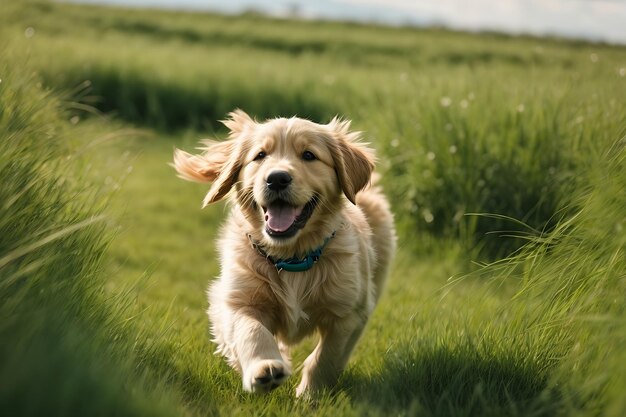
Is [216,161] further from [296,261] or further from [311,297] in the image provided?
[311,297]

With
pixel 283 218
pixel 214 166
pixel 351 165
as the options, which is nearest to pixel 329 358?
pixel 283 218

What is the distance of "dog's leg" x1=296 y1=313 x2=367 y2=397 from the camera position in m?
3.35

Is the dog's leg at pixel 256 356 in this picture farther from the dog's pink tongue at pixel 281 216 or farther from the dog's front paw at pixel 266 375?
the dog's pink tongue at pixel 281 216

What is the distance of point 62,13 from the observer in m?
26.7

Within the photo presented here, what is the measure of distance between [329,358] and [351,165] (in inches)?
42.8

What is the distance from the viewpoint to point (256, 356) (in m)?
2.99

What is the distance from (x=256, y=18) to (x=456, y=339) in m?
34.1

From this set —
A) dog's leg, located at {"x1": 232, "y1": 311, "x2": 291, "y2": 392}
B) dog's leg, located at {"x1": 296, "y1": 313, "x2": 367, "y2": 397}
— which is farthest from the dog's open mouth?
dog's leg, located at {"x1": 296, "y1": 313, "x2": 367, "y2": 397}

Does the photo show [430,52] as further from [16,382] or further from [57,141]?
[16,382]

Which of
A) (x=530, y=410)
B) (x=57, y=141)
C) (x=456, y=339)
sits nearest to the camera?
(x=530, y=410)

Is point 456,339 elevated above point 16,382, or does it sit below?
below

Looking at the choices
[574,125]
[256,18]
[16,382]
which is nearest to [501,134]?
[574,125]

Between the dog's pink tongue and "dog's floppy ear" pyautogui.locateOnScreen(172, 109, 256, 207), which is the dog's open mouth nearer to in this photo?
the dog's pink tongue

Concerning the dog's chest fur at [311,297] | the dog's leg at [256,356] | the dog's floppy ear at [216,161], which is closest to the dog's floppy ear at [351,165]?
the dog's chest fur at [311,297]
